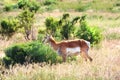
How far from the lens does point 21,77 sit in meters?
8.19

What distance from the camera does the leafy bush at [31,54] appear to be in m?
10.4

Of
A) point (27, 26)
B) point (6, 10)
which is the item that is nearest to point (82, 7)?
point (6, 10)

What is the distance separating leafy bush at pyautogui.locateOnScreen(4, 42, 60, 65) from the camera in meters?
10.4

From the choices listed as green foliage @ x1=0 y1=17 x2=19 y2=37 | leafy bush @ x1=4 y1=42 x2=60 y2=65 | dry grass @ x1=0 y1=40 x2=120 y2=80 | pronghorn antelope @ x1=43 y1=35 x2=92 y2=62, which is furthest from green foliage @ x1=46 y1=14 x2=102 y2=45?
dry grass @ x1=0 y1=40 x2=120 y2=80

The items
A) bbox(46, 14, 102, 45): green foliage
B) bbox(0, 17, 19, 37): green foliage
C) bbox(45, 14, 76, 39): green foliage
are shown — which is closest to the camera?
bbox(46, 14, 102, 45): green foliage

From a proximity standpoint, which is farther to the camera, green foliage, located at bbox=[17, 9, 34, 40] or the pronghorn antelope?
green foliage, located at bbox=[17, 9, 34, 40]

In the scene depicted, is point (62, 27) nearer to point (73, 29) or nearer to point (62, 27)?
point (62, 27)

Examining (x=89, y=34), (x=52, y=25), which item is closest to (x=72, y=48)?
(x=89, y=34)

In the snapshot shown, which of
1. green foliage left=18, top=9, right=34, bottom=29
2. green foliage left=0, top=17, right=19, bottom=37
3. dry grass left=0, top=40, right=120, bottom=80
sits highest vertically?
dry grass left=0, top=40, right=120, bottom=80

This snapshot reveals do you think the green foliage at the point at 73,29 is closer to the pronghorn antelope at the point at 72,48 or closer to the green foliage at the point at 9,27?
the green foliage at the point at 9,27

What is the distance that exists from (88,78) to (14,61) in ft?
10.2

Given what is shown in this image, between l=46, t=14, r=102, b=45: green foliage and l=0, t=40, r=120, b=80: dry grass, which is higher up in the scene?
l=0, t=40, r=120, b=80: dry grass

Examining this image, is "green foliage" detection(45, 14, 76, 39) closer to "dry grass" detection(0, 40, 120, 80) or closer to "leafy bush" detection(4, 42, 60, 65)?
"leafy bush" detection(4, 42, 60, 65)

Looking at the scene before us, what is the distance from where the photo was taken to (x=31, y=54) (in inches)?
412
